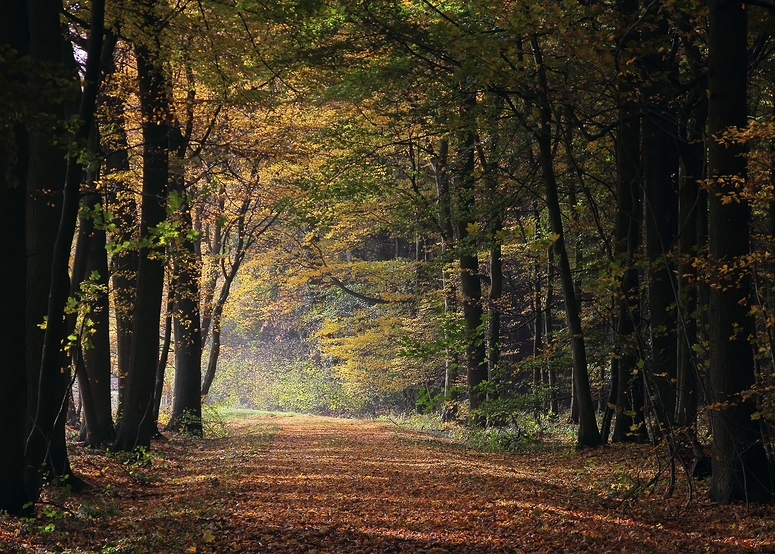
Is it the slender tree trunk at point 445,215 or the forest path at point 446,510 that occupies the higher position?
the slender tree trunk at point 445,215

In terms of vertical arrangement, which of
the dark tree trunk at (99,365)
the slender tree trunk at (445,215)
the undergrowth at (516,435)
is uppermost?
the slender tree trunk at (445,215)

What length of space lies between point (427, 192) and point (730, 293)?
16.8 meters

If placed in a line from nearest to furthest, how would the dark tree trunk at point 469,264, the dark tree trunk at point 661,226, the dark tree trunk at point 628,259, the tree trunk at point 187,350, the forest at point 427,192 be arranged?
the forest at point 427,192, the dark tree trunk at point 661,226, the dark tree trunk at point 628,259, the dark tree trunk at point 469,264, the tree trunk at point 187,350

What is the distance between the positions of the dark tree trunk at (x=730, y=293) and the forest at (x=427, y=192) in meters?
0.02

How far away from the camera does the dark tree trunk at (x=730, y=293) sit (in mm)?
6984

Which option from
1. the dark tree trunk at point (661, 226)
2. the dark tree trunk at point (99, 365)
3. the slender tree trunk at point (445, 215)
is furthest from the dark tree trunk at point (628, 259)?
the dark tree trunk at point (99, 365)

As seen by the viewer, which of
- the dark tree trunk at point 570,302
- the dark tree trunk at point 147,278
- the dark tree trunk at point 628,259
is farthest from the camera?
the dark tree trunk at point 570,302

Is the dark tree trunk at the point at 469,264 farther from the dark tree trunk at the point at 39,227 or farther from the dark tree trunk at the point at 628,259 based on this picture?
the dark tree trunk at the point at 39,227

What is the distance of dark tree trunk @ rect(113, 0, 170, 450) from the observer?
39.3ft

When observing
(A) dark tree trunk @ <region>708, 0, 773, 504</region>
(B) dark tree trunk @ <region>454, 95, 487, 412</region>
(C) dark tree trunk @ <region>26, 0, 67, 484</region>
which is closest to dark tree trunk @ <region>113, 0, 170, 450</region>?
(C) dark tree trunk @ <region>26, 0, 67, 484</region>

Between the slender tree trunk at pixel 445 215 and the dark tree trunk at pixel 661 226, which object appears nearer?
the dark tree trunk at pixel 661 226

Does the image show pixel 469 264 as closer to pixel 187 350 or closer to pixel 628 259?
pixel 187 350

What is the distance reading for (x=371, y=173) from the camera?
1852 cm

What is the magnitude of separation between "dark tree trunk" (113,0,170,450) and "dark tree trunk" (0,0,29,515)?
18.4 feet
